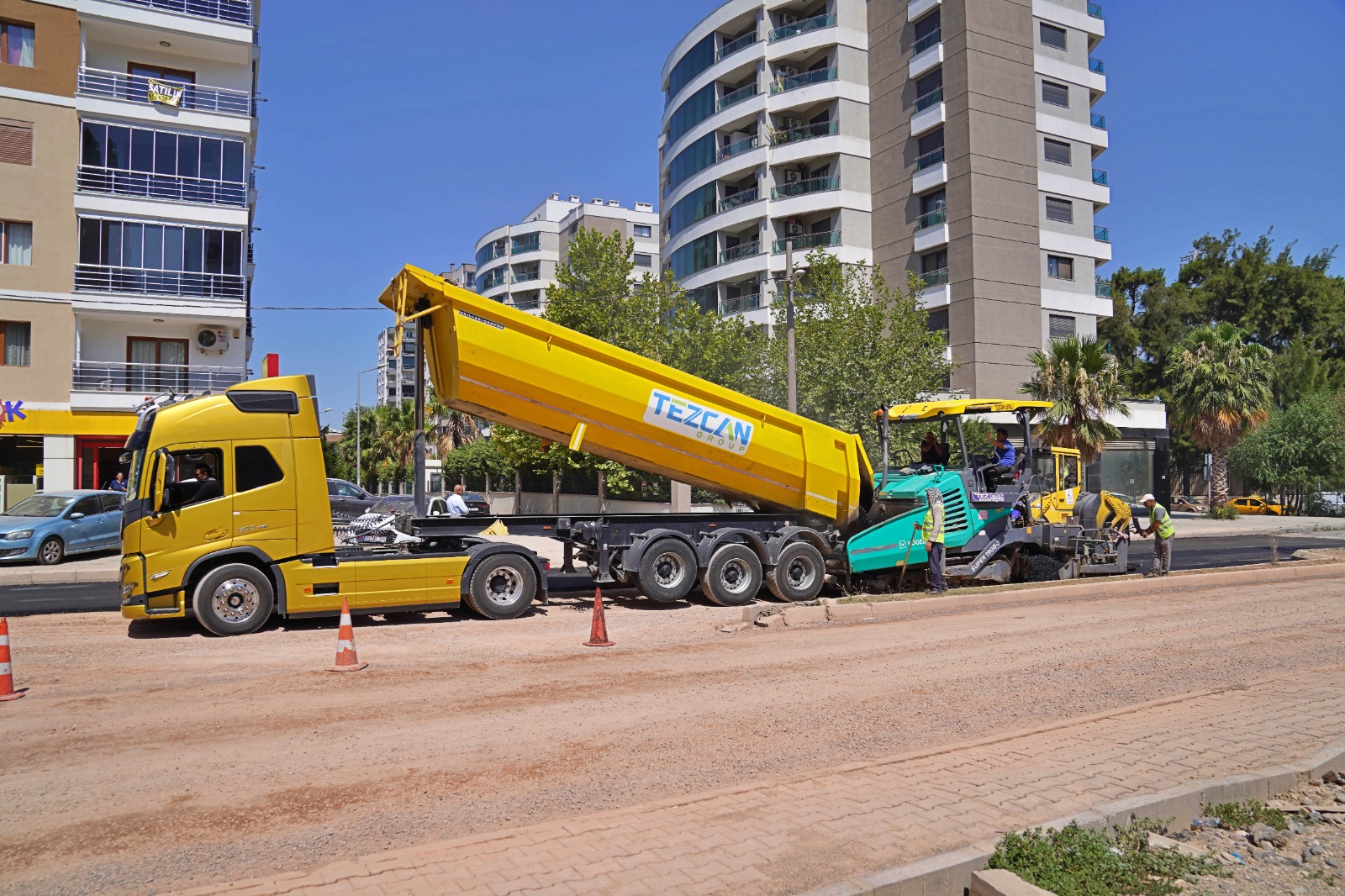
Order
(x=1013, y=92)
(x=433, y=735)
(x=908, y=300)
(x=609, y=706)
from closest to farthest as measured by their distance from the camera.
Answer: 1. (x=433, y=735)
2. (x=609, y=706)
3. (x=908, y=300)
4. (x=1013, y=92)

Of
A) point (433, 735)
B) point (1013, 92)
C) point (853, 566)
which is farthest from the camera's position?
point (1013, 92)

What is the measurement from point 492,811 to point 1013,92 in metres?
43.8

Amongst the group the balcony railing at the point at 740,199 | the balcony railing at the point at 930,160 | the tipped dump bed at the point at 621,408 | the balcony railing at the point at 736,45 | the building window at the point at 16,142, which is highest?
the balcony railing at the point at 736,45

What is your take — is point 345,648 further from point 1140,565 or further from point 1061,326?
point 1061,326

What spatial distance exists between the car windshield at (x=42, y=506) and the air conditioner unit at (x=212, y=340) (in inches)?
402

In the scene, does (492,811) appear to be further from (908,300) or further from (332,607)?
(908,300)

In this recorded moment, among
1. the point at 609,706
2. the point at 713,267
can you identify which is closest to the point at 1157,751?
the point at 609,706

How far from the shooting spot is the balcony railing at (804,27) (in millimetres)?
44125

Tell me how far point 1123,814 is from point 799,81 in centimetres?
4440

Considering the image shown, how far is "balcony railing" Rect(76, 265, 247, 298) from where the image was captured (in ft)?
92.2

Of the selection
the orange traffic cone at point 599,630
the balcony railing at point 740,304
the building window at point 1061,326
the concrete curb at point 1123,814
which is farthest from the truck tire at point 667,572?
the building window at point 1061,326

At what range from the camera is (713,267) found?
46.0m

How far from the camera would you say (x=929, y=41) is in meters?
42.4

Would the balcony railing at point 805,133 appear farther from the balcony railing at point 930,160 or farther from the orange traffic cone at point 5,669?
the orange traffic cone at point 5,669
